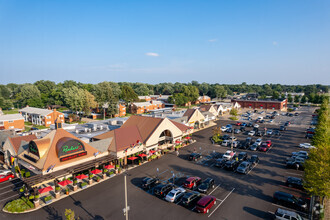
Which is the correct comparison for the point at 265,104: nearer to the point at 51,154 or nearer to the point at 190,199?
the point at 190,199

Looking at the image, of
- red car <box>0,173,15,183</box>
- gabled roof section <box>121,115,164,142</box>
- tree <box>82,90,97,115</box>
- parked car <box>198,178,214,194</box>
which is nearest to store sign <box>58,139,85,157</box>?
red car <box>0,173,15,183</box>

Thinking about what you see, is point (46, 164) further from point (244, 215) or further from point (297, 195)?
point (297, 195)

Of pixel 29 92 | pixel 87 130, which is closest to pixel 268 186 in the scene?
pixel 87 130

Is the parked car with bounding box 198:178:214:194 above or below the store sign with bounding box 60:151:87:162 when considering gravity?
below

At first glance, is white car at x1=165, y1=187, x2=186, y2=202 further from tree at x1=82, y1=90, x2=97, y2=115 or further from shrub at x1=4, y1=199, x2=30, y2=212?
tree at x1=82, y1=90, x2=97, y2=115

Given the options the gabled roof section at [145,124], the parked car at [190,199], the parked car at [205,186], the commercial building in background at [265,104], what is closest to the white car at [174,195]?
the parked car at [190,199]

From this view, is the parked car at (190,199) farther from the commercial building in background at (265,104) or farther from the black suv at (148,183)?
the commercial building in background at (265,104)
